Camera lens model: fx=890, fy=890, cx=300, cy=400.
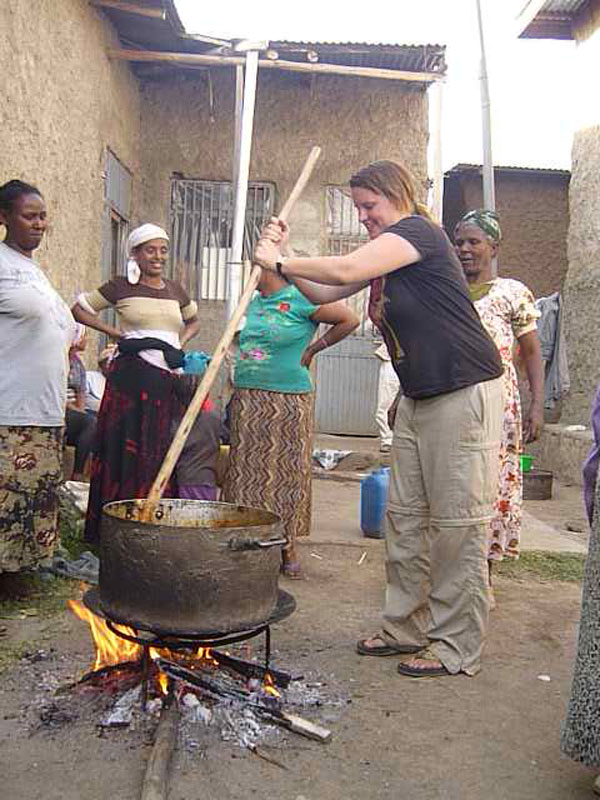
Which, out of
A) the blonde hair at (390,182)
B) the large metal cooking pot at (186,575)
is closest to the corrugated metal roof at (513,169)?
the blonde hair at (390,182)

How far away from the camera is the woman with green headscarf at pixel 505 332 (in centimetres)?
417

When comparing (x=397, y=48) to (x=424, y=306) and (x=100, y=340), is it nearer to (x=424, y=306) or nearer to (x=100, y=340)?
(x=100, y=340)

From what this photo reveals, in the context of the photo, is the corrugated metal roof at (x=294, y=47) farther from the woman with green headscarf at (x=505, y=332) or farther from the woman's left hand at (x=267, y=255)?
the woman's left hand at (x=267, y=255)

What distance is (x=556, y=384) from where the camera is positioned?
977 centimetres

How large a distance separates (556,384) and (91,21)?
594 cm

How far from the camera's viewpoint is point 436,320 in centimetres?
329

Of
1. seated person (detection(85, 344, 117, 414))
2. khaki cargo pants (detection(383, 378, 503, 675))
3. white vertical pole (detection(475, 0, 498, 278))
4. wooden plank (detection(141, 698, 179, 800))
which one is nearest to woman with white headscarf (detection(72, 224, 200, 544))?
khaki cargo pants (detection(383, 378, 503, 675))

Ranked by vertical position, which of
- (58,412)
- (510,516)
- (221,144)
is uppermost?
(221,144)

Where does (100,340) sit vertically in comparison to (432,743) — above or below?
above

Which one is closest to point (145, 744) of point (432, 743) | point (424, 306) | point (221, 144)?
point (432, 743)

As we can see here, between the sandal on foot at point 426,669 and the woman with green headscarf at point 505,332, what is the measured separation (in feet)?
3.13

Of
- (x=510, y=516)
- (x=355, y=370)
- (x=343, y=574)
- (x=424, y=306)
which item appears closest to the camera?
(x=424, y=306)

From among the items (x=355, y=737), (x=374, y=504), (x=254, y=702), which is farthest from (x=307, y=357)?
(x=355, y=737)

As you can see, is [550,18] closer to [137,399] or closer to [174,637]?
[137,399]
